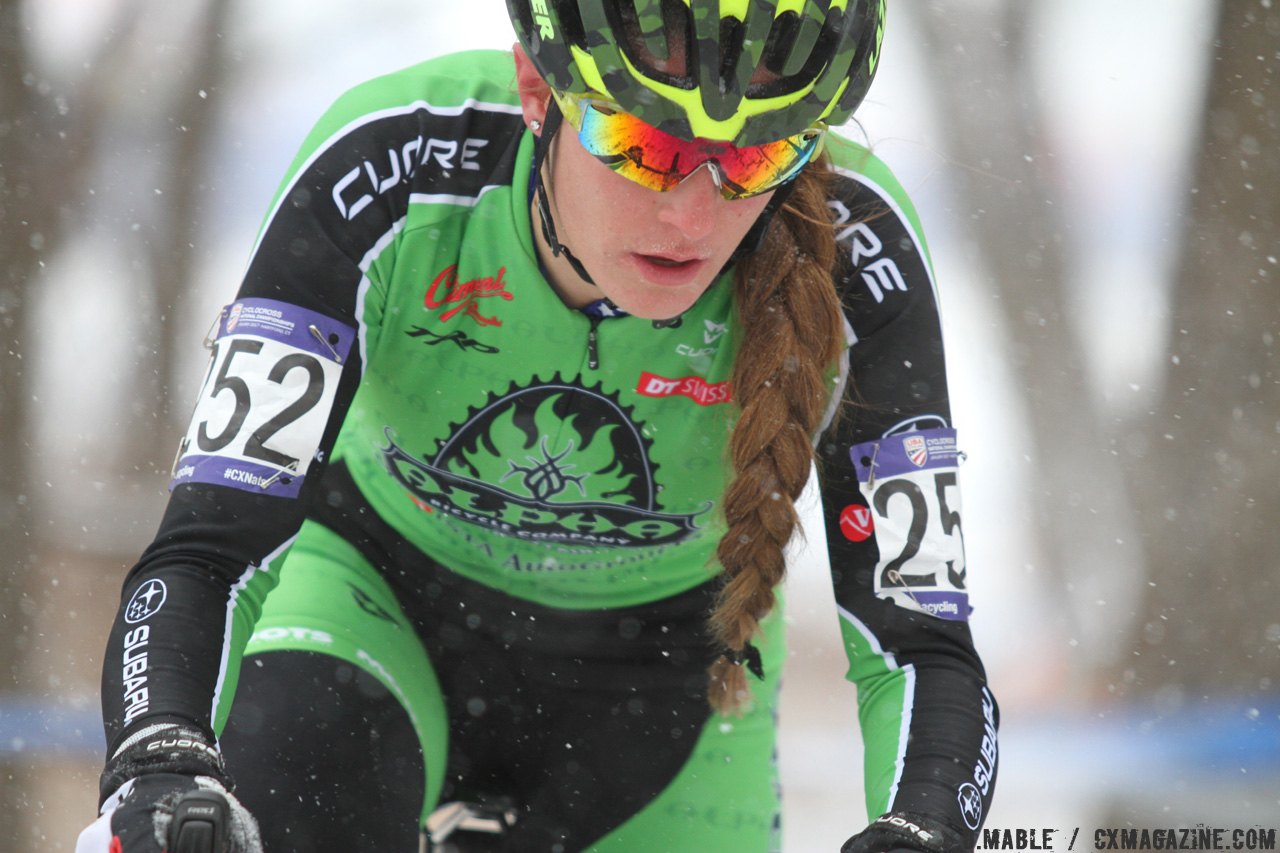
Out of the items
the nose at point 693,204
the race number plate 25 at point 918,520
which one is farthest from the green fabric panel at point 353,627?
the nose at point 693,204

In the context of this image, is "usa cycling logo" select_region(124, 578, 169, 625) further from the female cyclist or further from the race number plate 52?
the race number plate 52


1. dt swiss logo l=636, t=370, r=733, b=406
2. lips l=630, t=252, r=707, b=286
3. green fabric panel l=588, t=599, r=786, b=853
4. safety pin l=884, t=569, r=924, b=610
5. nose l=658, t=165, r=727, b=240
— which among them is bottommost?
green fabric panel l=588, t=599, r=786, b=853

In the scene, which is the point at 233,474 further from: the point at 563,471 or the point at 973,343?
the point at 973,343

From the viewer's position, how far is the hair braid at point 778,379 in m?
2.00

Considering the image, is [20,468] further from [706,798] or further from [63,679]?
[706,798]

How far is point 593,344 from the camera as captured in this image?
2.14m

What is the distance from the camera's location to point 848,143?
2193 mm

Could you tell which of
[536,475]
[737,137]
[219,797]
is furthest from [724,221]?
[219,797]

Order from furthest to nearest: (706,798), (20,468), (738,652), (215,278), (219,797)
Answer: (215,278)
(20,468)
(706,798)
(738,652)
(219,797)

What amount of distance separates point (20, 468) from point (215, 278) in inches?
85.6

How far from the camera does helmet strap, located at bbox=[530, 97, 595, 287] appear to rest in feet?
6.29

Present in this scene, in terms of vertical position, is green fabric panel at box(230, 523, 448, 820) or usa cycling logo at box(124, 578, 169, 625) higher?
usa cycling logo at box(124, 578, 169, 625)

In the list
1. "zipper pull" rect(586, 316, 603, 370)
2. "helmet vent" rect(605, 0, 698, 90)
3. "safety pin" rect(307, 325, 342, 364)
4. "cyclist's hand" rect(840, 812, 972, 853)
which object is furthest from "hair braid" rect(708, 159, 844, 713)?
"safety pin" rect(307, 325, 342, 364)

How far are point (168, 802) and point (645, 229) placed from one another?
0.91m
